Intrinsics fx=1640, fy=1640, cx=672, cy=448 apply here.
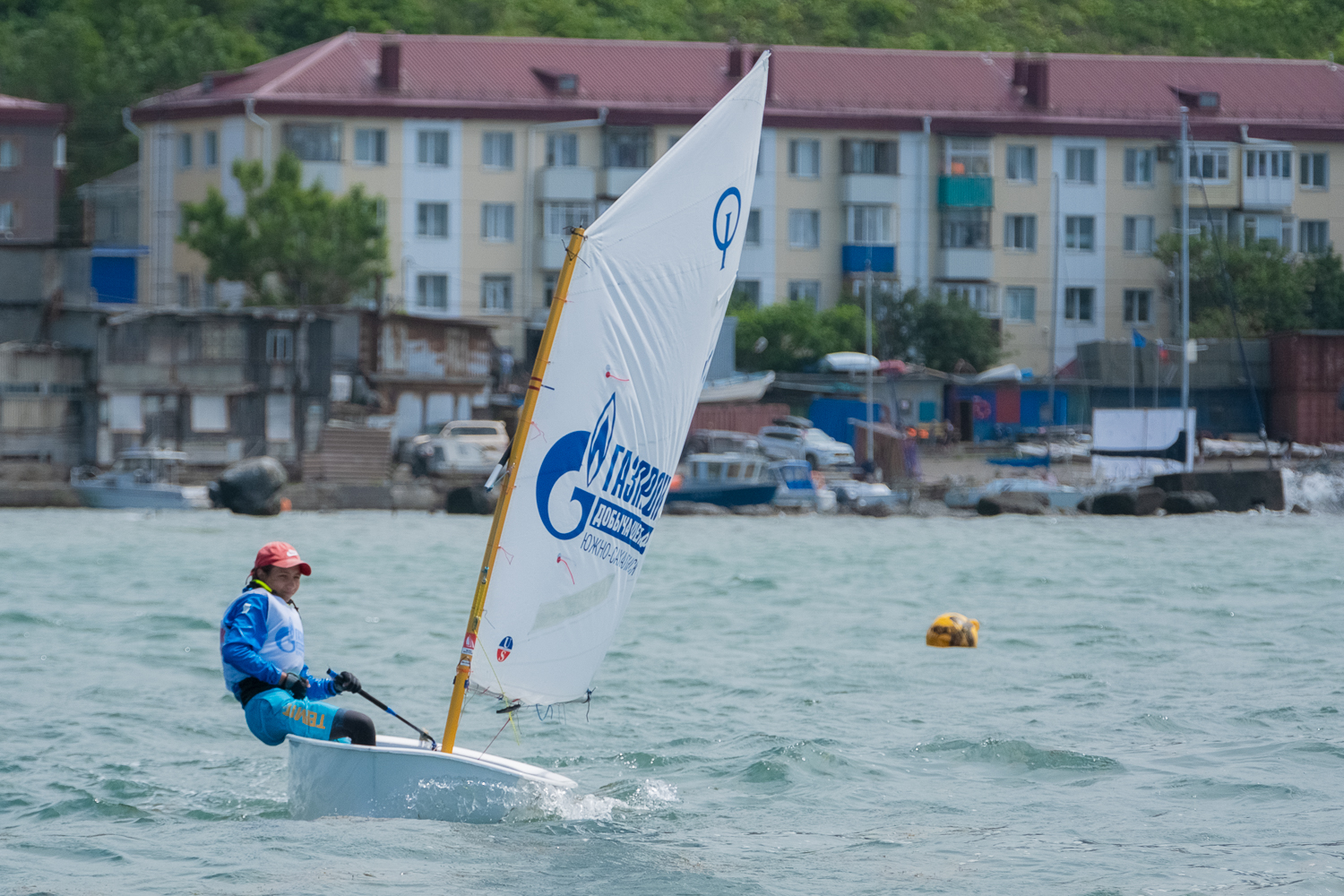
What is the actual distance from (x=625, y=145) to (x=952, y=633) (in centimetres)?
3876

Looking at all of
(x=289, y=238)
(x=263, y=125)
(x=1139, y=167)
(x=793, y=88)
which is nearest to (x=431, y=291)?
Result: (x=263, y=125)

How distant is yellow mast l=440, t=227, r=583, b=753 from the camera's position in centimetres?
930

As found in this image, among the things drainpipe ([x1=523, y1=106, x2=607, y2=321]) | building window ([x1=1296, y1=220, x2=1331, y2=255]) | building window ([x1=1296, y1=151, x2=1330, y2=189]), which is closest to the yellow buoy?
drainpipe ([x1=523, y1=106, x2=607, y2=321])

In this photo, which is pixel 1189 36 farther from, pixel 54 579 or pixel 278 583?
pixel 278 583

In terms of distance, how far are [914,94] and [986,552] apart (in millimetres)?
29531

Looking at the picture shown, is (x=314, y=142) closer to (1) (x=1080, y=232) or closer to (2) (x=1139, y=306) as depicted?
(1) (x=1080, y=232)

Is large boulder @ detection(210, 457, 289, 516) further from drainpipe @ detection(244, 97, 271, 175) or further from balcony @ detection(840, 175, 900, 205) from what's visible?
balcony @ detection(840, 175, 900, 205)

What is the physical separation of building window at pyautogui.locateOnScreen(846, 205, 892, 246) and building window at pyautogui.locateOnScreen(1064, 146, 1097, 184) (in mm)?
6982

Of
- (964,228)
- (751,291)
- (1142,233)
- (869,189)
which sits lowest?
(751,291)

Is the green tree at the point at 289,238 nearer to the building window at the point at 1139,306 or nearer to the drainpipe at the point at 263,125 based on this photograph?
the drainpipe at the point at 263,125

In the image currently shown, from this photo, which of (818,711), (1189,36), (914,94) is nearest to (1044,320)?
(914,94)

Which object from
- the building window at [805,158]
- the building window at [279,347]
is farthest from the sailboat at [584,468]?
the building window at [805,158]

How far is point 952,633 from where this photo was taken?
18.5m

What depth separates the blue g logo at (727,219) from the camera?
1013 cm
